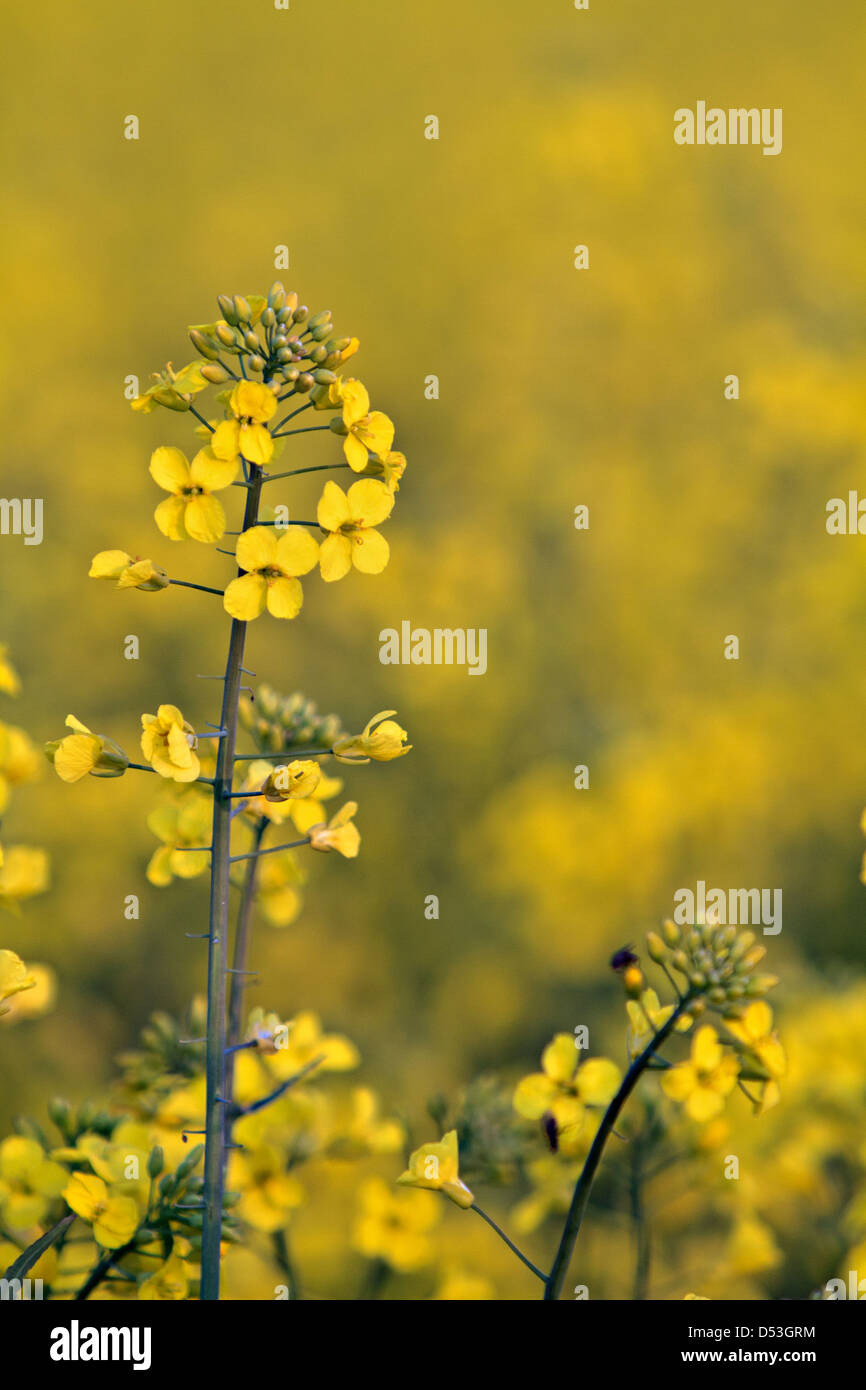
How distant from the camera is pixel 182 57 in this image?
23.7ft

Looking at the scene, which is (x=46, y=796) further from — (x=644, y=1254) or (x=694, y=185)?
(x=694, y=185)

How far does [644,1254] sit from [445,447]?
4.93 m

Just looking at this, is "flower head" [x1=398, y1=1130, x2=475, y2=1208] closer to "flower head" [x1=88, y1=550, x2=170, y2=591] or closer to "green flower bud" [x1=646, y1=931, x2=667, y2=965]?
"green flower bud" [x1=646, y1=931, x2=667, y2=965]

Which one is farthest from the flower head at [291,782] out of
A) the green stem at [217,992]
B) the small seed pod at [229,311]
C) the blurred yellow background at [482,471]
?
the blurred yellow background at [482,471]

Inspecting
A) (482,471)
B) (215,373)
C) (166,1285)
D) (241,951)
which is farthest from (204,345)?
(482,471)

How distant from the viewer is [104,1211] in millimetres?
1263

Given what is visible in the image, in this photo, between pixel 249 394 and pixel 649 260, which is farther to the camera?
pixel 649 260

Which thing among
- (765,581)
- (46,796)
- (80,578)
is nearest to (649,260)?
(765,581)

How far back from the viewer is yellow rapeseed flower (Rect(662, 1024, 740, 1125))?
1354mm

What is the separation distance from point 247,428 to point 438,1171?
89 centimetres

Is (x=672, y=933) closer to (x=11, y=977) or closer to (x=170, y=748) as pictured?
(x=170, y=748)

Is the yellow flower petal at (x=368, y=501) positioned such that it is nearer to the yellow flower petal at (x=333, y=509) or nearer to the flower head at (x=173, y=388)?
the yellow flower petal at (x=333, y=509)

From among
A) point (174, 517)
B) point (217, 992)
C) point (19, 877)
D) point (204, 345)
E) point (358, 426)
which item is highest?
point (204, 345)

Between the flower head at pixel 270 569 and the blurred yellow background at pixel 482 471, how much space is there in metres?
2.26
